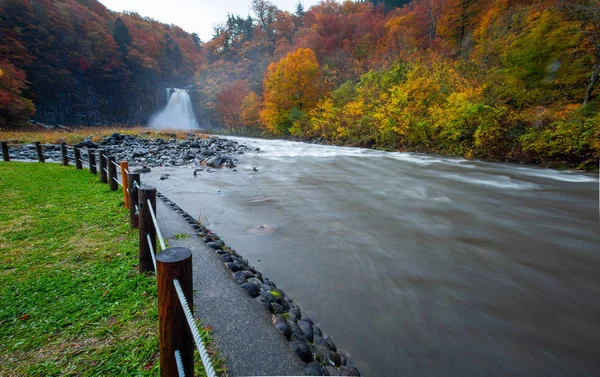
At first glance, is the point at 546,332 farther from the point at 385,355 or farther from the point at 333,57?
the point at 333,57

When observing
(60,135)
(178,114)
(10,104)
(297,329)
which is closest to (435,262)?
(297,329)

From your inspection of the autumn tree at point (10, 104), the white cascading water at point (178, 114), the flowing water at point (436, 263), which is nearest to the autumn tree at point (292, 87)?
the autumn tree at point (10, 104)

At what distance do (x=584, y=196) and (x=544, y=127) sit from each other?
16.5 ft

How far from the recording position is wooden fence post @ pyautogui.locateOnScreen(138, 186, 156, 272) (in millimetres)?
2980

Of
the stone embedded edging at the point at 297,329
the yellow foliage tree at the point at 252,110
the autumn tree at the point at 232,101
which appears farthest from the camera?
the autumn tree at the point at 232,101

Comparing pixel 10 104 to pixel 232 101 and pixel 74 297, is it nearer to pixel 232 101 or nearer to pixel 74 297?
pixel 232 101

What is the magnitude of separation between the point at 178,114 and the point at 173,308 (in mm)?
74103

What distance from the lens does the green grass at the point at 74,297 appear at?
6.53ft

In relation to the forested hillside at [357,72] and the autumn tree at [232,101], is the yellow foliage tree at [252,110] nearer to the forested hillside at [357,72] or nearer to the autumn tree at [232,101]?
the forested hillside at [357,72]

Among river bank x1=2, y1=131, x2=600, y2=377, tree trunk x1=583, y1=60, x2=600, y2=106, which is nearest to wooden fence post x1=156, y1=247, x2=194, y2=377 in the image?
river bank x1=2, y1=131, x2=600, y2=377

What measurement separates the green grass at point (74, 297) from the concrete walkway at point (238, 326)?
0.52 feet

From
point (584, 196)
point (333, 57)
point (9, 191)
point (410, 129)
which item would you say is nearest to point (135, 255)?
point (9, 191)

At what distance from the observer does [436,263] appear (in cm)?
440

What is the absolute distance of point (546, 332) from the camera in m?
2.88
